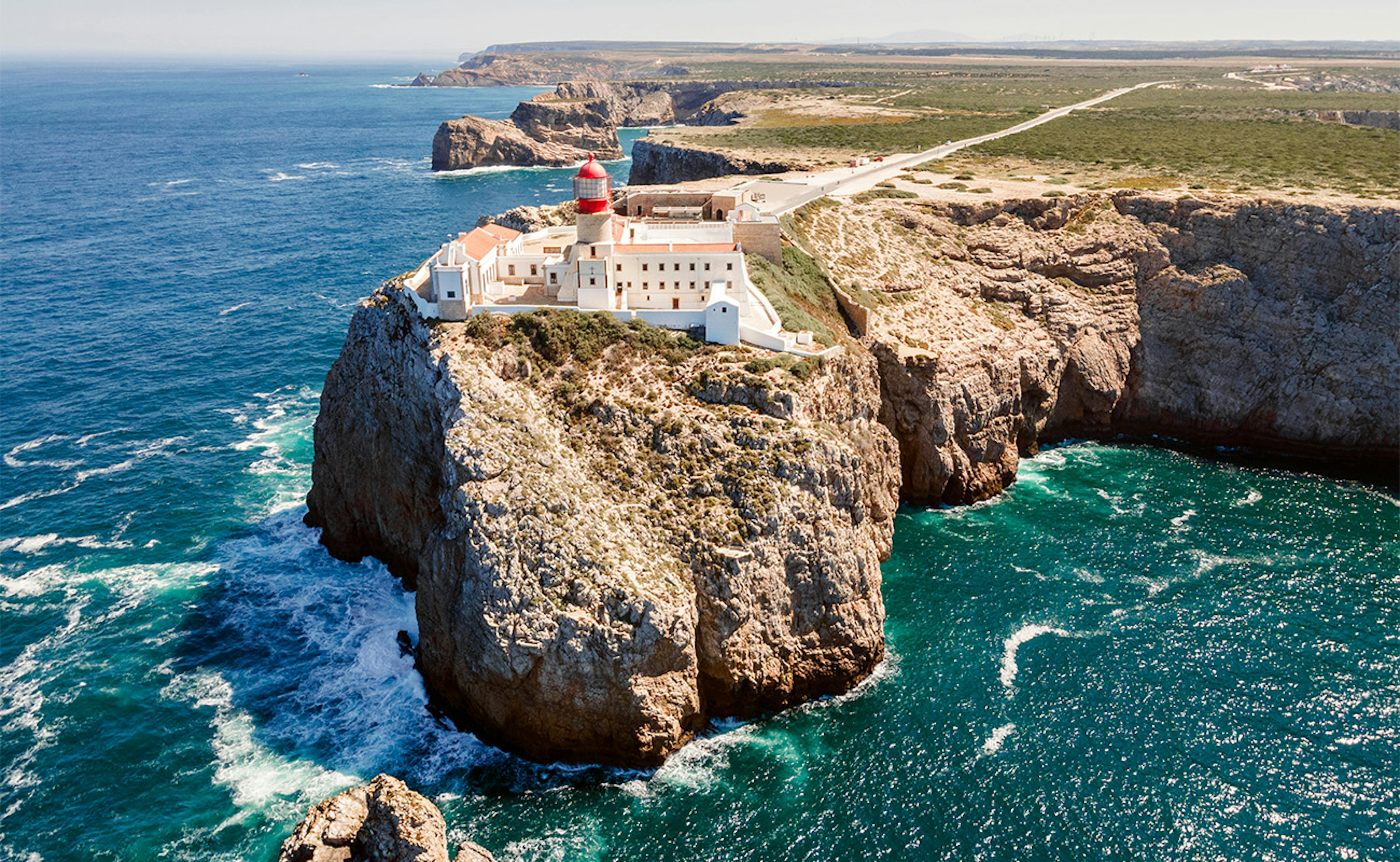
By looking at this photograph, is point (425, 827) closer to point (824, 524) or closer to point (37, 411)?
point (824, 524)

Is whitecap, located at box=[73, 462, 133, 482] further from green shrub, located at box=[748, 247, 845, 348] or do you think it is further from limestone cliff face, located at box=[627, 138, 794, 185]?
limestone cliff face, located at box=[627, 138, 794, 185]

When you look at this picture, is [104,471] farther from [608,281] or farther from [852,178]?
[852,178]

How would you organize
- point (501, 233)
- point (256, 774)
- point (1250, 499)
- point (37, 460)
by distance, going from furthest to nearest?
point (37, 460), point (1250, 499), point (501, 233), point (256, 774)

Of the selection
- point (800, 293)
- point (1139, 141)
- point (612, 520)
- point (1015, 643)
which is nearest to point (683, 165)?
point (1139, 141)

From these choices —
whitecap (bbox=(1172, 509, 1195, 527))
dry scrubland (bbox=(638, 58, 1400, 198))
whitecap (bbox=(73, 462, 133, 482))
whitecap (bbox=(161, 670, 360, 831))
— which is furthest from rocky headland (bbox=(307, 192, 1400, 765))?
whitecap (bbox=(73, 462, 133, 482))

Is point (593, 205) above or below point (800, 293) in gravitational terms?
above
